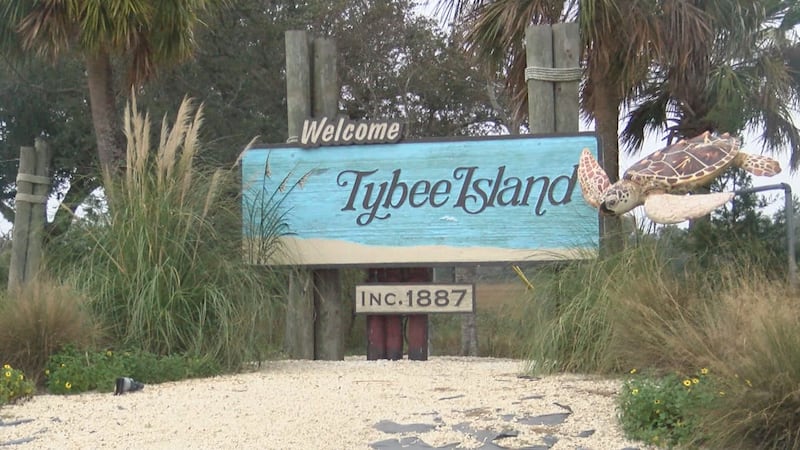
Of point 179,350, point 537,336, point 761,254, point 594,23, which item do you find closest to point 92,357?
point 179,350

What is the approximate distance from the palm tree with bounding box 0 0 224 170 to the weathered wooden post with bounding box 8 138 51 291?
70cm

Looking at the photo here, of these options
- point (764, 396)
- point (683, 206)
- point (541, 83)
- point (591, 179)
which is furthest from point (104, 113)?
point (764, 396)

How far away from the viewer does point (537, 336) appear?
26.0ft

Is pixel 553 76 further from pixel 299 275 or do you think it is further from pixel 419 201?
pixel 299 275

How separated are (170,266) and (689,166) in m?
4.45

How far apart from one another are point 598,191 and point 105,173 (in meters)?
4.42

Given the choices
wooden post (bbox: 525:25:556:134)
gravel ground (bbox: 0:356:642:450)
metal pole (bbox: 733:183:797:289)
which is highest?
wooden post (bbox: 525:25:556:134)

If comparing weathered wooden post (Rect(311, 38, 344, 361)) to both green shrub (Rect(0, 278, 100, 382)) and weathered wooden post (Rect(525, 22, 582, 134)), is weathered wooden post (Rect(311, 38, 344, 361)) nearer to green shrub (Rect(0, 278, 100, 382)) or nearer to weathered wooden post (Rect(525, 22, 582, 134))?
weathered wooden post (Rect(525, 22, 582, 134))

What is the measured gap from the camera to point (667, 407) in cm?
554

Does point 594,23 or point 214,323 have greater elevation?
point 594,23

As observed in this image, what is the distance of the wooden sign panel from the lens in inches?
382

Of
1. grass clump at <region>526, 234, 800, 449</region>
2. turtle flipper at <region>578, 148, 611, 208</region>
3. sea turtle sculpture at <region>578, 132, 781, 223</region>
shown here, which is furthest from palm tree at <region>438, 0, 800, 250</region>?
grass clump at <region>526, 234, 800, 449</region>

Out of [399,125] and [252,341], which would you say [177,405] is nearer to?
[252,341]

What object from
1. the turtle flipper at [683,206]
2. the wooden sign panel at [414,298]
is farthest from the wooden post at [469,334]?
the turtle flipper at [683,206]
